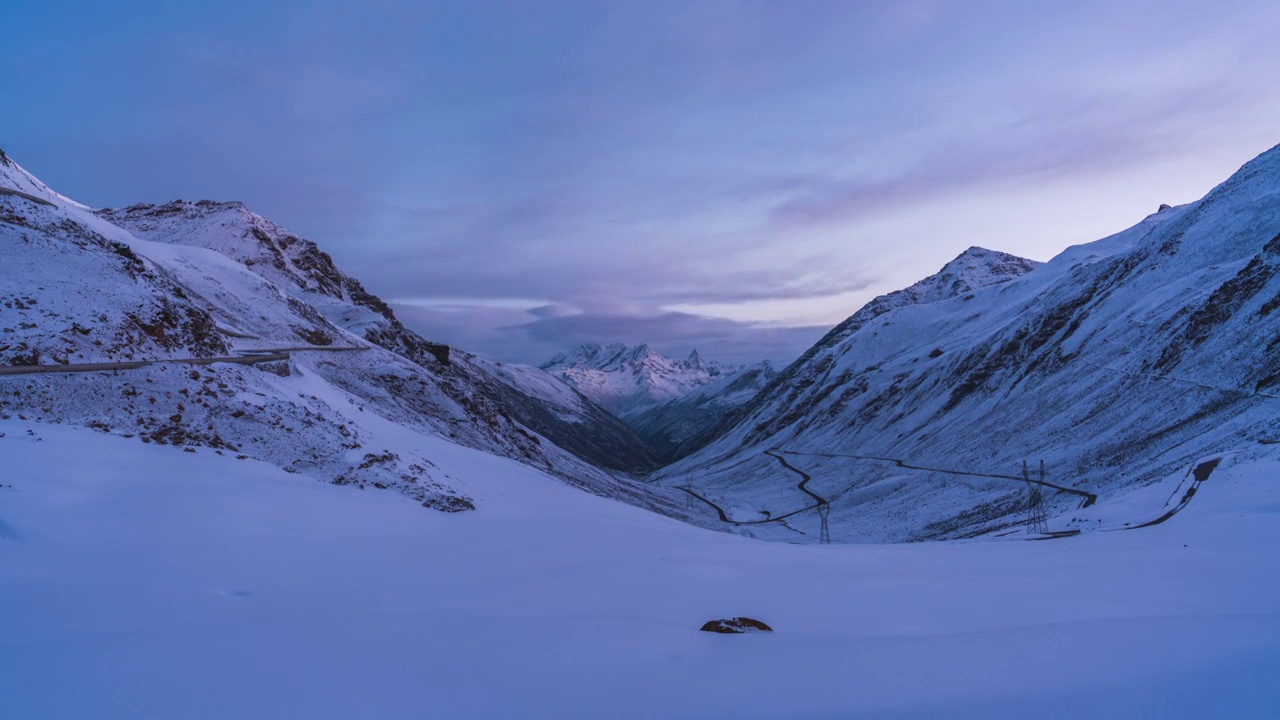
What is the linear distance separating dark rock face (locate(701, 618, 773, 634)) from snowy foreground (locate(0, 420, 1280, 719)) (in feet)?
1.00

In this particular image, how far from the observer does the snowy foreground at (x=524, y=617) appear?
6.07 m

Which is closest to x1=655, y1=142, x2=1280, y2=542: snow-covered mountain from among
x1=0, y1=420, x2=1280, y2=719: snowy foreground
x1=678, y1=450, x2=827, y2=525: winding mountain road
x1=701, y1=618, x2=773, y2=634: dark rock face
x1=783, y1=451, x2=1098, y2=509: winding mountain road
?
x1=783, y1=451, x2=1098, y2=509: winding mountain road

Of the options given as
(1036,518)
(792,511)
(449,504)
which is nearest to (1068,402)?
(792,511)

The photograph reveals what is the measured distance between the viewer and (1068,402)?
7069cm

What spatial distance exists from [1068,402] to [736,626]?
77445 millimetres

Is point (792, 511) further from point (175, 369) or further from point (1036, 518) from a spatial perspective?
point (175, 369)

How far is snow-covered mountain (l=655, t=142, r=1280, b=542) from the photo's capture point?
51250mm

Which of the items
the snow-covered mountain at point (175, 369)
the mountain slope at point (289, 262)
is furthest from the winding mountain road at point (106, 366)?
the mountain slope at point (289, 262)

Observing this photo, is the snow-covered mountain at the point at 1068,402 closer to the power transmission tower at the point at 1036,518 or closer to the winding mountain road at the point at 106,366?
the power transmission tower at the point at 1036,518

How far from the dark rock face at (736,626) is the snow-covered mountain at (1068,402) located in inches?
1346

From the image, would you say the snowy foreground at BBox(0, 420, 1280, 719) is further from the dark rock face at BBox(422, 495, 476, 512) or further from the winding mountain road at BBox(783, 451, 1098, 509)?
the winding mountain road at BBox(783, 451, 1098, 509)

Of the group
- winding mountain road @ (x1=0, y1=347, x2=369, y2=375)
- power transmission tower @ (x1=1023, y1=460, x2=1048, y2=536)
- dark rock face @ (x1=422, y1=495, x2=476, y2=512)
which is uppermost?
winding mountain road @ (x1=0, y1=347, x2=369, y2=375)

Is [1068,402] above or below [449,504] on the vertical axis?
above

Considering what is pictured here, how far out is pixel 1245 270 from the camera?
6512cm
